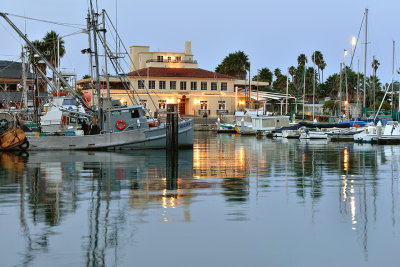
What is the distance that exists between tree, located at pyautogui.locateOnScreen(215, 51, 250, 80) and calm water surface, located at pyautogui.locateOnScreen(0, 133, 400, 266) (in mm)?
94091

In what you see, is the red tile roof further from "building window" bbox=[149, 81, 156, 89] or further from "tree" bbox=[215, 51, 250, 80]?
"tree" bbox=[215, 51, 250, 80]

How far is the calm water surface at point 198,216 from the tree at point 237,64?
94091 mm

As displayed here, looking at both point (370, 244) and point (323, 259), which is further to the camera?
point (370, 244)

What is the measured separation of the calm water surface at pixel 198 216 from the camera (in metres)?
11.3

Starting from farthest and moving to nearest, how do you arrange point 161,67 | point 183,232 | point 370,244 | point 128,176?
point 161,67 < point 128,176 < point 183,232 < point 370,244

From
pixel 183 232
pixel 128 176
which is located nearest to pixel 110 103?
pixel 128 176

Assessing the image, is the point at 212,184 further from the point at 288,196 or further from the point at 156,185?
the point at 288,196

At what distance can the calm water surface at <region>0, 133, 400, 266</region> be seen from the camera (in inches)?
446

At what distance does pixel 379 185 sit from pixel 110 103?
70.7 ft

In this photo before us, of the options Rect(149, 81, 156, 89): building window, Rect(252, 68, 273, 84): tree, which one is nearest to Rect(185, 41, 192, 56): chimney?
Rect(149, 81, 156, 89): building window

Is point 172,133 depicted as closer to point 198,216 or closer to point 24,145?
point 24,145

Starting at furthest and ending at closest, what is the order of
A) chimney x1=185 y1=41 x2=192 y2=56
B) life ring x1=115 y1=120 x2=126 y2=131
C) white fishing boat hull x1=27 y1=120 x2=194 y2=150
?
chimney x1=185 y1=41 x2=192 y2=56 < life ring x1=115 y1=120 x2=126 y2=131 < white fishing boat hull x1=27 y1=120 x2=194 y2=150

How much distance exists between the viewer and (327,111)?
98562 mm

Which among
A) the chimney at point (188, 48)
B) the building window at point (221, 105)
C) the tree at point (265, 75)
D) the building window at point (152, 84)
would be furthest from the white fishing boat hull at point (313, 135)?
the tree at point (265, 75)
